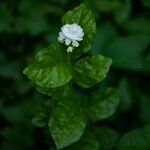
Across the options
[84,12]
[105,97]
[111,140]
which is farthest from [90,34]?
[111,140]

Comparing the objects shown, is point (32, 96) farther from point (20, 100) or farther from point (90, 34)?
point (90, 34)

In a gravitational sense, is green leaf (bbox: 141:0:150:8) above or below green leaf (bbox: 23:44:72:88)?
below

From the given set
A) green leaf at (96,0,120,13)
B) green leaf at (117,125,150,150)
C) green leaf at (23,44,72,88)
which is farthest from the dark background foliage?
green leaf at (23,44,72,88)

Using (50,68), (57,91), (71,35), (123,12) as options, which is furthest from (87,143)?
(123,12)

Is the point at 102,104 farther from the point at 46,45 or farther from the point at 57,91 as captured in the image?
the point at 46,45

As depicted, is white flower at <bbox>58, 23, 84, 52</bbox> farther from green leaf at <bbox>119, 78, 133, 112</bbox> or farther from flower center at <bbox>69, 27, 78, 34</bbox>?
green leaf at <bbox>119, 78, 133, 112</bbox>

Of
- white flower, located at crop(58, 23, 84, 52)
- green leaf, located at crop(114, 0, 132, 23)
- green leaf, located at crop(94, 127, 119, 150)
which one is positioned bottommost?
green leaf, located at crop(94, 127, 119, 150)
